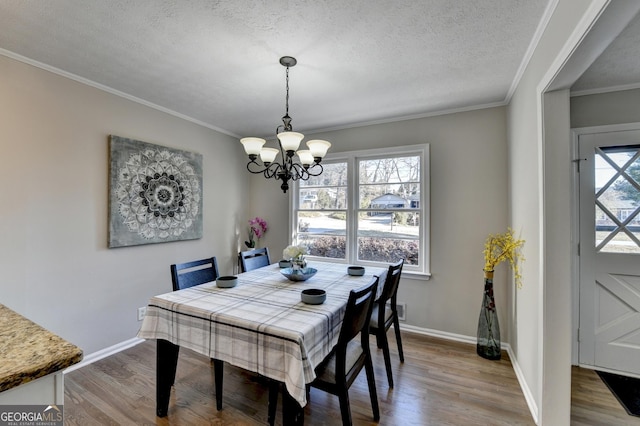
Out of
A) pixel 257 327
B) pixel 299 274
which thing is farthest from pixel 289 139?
pixel 257 327

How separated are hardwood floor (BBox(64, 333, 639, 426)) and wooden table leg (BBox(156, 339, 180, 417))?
0.08 m

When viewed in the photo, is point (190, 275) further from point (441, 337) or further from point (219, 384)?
point (441, 337)

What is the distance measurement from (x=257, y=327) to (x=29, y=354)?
0.85 meters

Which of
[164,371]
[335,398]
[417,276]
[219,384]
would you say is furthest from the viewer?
[417,276]

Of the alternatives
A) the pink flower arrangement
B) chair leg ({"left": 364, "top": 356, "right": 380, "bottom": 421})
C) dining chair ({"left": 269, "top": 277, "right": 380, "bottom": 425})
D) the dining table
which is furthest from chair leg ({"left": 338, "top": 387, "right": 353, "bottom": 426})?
the pink flower arrangement

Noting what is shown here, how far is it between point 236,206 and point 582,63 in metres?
3.80

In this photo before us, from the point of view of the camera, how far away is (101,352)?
259 cm

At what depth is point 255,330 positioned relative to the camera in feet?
4.74

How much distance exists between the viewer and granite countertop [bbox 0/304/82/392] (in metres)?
0.68

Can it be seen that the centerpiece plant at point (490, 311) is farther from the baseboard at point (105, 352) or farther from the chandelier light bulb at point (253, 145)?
the baseboard at point (105, 352)

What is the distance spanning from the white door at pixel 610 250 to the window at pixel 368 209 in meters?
1.36

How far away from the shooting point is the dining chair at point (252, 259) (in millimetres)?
2811

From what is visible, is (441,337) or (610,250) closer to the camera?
(610,250)

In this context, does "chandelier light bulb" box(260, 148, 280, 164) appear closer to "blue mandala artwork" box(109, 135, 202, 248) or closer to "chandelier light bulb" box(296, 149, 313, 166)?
"chandelier light bulb" box(296, 149, 313, 166)
